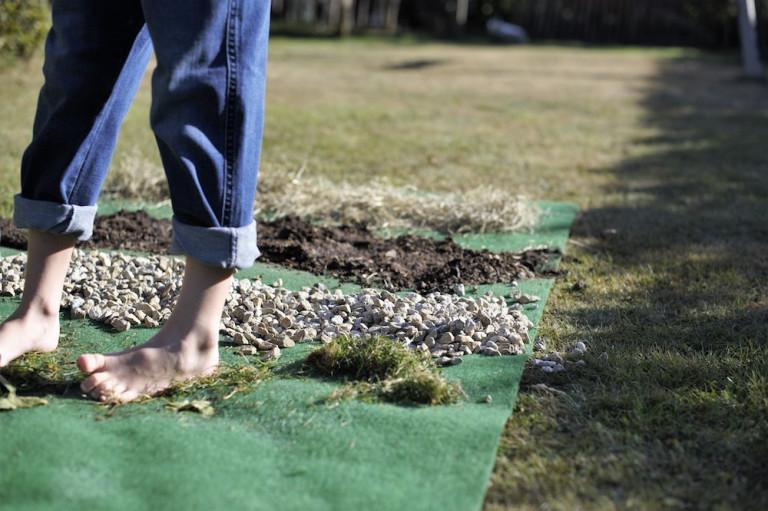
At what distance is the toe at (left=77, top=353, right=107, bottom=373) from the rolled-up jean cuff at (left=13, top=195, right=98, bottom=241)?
34 cm

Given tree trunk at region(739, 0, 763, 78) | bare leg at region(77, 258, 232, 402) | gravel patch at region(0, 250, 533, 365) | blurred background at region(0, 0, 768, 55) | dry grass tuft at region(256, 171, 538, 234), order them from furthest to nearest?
blurred background at region(0, 0, 768, 55)
tree trunk at region(739, 0, 763, 78)
dry grass tuft at region(256, 171, 538, 234)
gravel patch at region(0, 250, 533, 365)
bare leg at region(77, 258, 232, 402)

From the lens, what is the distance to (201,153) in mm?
1858

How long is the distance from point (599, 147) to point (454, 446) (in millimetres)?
5161

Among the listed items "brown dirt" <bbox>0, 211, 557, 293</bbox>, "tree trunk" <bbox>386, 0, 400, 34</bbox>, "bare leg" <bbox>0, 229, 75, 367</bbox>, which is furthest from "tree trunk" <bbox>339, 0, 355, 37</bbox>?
"bare leg" <bbox>0, 229, 75, 367</bbox>

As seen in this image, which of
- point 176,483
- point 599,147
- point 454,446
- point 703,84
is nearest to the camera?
point 176,483

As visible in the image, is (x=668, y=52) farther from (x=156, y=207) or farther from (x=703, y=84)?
(x=156, y=207)

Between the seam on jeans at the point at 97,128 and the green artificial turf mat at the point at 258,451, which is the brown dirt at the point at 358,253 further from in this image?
the seam on jeans at the point at 97,128

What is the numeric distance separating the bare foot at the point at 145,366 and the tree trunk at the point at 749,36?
1079 centimetres

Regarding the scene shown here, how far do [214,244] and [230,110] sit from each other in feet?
0.99

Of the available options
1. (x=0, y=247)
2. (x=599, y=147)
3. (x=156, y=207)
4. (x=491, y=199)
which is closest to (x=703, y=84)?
(x=599, y=147)

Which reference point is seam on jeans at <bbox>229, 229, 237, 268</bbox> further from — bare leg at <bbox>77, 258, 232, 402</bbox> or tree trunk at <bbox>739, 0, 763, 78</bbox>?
tree trunk at <bbox>739, 0, 763, 78</bbox>

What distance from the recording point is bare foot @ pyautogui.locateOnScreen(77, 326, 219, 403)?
6.50 ft

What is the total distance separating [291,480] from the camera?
1.65m

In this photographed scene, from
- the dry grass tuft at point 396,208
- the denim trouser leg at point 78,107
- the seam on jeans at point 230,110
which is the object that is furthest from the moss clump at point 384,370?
the dry grass tuft at point 396,208
